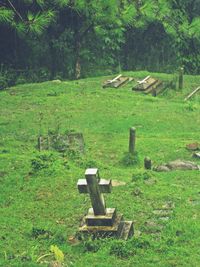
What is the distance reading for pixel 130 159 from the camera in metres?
13.9

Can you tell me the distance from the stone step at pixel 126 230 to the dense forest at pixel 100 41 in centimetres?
1519

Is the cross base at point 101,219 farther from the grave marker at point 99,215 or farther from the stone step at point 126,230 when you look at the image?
the stone step at point 126,230

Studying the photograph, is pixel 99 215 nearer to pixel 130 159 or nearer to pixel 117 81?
pixel 130 159

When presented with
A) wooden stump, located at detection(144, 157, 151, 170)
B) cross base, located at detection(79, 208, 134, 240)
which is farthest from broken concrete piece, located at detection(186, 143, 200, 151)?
cross base, located at detection(79, 208, 134, 240)

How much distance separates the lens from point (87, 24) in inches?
980

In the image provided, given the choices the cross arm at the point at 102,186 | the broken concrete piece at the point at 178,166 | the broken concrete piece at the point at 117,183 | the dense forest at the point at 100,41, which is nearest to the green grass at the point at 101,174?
the broken concrete piece at the point at 117,183

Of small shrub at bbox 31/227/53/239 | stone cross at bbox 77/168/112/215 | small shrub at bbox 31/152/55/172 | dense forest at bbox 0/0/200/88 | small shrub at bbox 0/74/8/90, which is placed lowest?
small shrub at bbox 31/227/53/239

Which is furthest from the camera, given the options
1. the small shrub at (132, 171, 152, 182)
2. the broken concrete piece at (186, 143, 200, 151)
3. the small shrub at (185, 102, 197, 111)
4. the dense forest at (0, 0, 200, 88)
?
the dense forest at (0, 0, 200, 88)

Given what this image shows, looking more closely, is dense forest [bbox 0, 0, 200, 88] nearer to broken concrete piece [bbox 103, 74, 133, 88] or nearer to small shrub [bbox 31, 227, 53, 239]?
broken concrete piece [bbox 103, 74, 133, 88]

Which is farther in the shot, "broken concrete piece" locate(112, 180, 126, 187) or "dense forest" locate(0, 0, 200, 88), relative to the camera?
"dense forest" locate(0, 0, 200, 88)

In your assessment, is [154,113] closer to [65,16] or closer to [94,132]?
[94,132]

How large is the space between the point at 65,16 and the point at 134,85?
17.1 feet

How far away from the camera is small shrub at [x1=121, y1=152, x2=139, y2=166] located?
45.3 ft

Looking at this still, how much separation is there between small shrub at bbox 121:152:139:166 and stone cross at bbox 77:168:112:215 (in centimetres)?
531
